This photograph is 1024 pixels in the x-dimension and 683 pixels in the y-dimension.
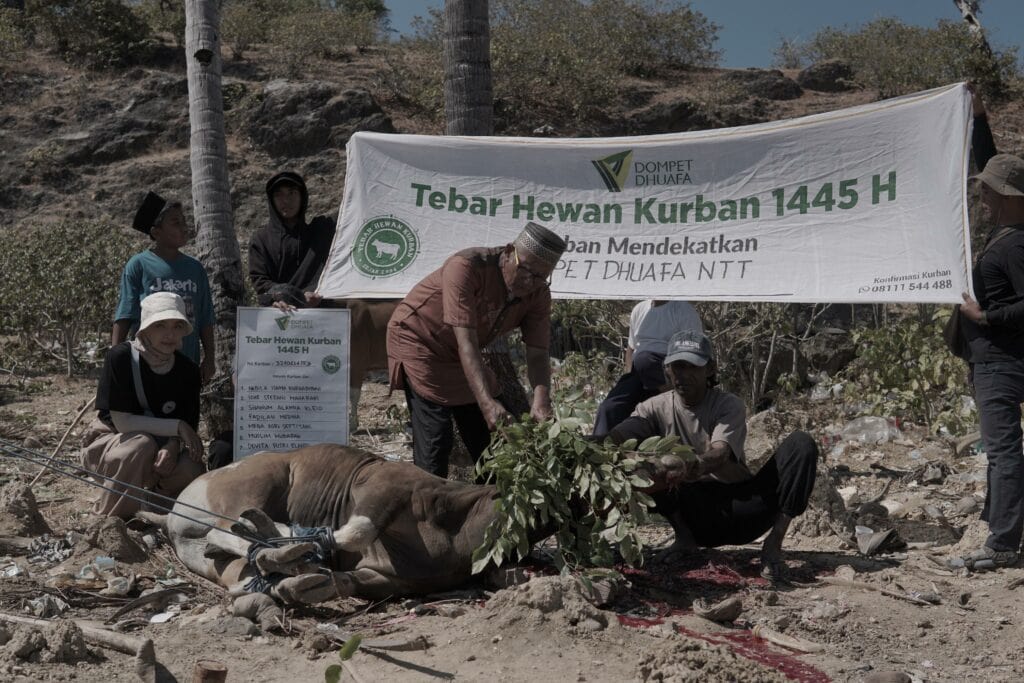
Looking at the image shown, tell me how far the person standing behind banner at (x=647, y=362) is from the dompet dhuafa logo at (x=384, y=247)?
5.20ft

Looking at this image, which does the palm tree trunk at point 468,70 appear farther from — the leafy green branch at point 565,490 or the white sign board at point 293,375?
the leafy green branch at point 565,490

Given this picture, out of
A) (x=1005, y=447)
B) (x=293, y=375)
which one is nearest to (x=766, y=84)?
(x=293, y=375)

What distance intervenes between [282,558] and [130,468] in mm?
1632

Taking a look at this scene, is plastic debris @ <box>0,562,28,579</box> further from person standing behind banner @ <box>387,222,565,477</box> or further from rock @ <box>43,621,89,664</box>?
person standing behind banner @ <box>387,222,565,477</box>

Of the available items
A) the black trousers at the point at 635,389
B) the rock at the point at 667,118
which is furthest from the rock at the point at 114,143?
the black trousers at the point at 635,389

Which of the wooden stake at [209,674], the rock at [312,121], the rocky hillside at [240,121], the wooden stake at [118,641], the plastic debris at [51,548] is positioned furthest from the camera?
the rock at [312,121]

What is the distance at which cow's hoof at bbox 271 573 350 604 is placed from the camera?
479 cm

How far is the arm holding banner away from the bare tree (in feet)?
12.9

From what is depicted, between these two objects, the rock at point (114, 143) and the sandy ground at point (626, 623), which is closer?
the sandy ground at point (626, 623)

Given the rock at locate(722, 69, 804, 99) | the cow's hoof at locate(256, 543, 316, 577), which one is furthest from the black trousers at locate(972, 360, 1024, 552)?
the rock at locate(722, 69, 804, 99)

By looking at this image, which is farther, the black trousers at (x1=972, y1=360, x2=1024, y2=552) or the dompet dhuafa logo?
the dompet dhuafa logo

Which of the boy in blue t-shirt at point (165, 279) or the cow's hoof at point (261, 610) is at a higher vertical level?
the boy in blue t-shirt at point (165, 279)

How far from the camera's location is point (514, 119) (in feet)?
74.2

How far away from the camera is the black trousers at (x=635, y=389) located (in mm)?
6836
